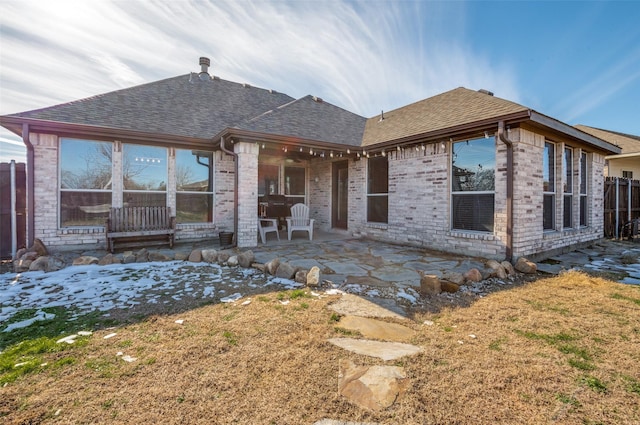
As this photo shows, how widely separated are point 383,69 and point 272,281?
777cm

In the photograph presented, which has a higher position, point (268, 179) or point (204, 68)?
point (204, 68)

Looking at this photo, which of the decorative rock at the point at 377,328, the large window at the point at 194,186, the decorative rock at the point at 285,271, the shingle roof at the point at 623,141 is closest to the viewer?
the decorative rock at the point at 377,328

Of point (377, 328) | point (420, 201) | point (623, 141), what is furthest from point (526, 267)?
point (623, 141)

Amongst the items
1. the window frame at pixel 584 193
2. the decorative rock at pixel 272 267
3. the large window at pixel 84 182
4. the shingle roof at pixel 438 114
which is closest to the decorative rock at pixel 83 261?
the large window at pixel 84 182

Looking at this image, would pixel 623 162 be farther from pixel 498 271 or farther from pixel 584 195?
pixel 498 271

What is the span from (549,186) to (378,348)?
20.6ft

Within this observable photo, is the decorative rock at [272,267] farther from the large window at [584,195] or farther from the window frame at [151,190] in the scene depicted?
the large window at [584,195]

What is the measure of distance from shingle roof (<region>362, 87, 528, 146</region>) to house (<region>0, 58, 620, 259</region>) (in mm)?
55

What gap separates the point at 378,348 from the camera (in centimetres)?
237

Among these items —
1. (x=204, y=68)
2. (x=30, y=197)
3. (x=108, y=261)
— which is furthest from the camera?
(x=204, y=68)

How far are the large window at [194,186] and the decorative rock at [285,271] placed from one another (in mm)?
4020

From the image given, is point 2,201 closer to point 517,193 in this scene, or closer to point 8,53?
point 8,53

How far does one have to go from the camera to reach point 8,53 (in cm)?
608

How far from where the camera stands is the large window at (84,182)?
20.6 feet
